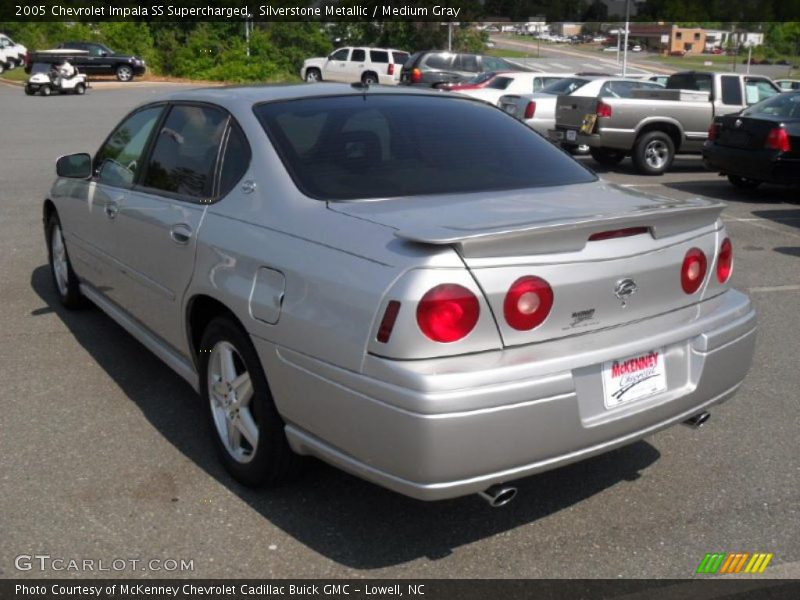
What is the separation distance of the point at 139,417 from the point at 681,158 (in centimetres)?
1518

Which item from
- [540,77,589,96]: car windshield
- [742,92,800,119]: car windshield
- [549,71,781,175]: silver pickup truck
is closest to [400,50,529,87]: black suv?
[540,77,589,96]: car windshield

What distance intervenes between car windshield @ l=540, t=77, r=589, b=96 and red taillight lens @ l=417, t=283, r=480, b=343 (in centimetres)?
1412

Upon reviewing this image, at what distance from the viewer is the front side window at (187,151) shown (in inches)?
166

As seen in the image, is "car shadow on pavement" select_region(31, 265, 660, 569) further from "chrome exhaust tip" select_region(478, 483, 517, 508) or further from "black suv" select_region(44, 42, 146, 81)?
"black suv" select_region(44, 42, 146, 81)

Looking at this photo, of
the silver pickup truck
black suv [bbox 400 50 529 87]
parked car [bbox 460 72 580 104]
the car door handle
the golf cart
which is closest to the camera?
the car door handle

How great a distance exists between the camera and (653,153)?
1482 cm

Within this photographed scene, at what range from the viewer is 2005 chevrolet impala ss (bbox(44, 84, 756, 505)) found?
2992 millimetres

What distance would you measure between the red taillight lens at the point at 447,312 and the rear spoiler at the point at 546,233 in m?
0.14

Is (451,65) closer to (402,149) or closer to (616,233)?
(402,149)

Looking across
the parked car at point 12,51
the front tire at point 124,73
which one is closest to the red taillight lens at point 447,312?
the front tire at point 124,73

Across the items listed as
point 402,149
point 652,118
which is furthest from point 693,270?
point 652,118

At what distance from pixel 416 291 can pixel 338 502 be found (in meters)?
1.22

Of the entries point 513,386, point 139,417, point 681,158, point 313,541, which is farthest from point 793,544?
point 681,158

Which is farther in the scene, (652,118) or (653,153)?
(653,153)
